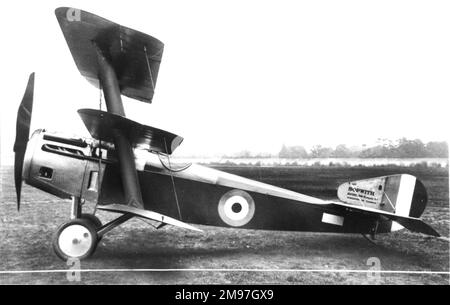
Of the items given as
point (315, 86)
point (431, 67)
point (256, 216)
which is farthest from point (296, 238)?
point (431, 67)

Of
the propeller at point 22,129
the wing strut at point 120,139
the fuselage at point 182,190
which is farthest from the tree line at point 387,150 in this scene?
the propeller at point 22,129

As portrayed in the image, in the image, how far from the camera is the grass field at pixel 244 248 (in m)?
3.05

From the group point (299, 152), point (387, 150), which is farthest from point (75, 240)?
point (387, 150)

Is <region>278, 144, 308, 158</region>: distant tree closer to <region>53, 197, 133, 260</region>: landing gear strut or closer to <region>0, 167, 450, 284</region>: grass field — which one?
<region>0, 167, 450, 284</region>: grass field

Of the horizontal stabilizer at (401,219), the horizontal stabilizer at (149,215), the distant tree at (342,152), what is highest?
the distant tree at (342,152)

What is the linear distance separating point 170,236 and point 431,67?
10.1 ft

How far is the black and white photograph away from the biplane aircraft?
0.04ft

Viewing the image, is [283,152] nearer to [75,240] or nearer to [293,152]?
[293,152]

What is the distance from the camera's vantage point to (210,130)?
3.54 meters

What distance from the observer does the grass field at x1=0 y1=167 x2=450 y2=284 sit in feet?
10.0

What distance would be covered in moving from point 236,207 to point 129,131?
3.98ft

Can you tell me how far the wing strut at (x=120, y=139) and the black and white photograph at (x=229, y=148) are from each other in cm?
1

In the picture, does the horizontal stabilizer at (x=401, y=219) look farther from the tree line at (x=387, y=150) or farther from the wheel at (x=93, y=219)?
the wheel at (x=93, y=219)
